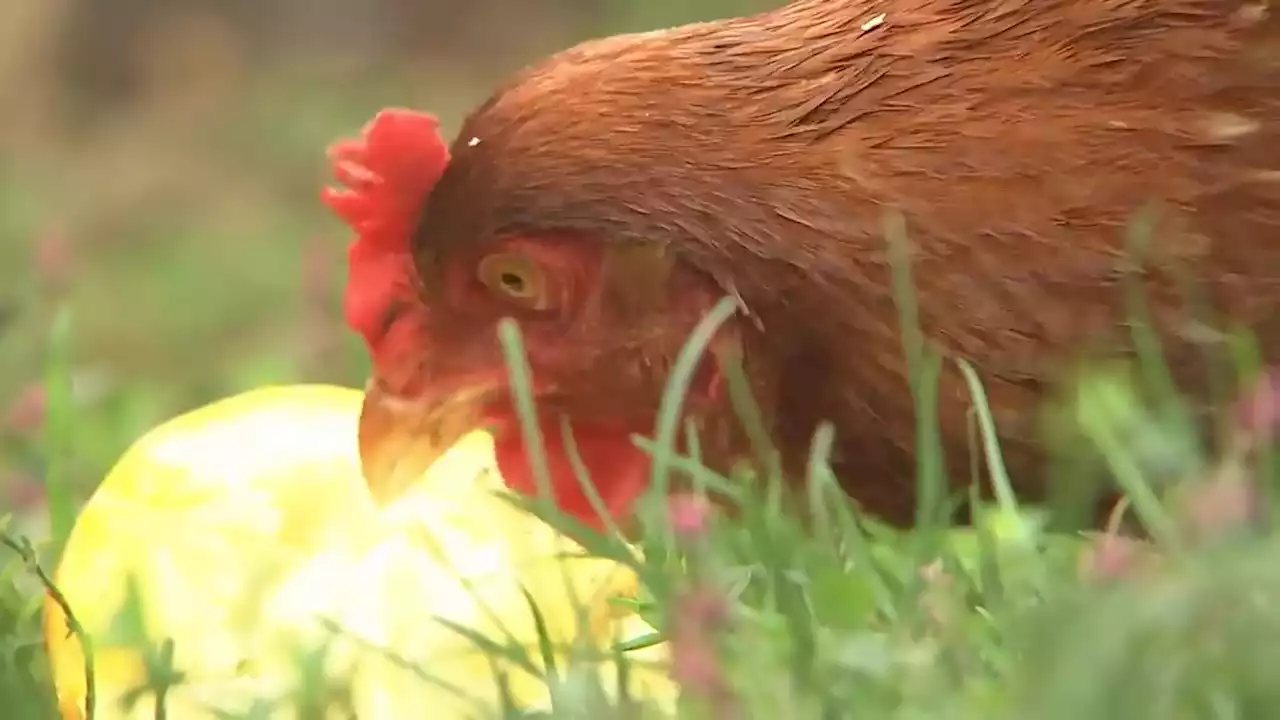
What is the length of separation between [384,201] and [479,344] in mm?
97

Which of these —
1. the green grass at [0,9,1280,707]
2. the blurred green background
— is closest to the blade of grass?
the green grass at [0,9,1280,707]

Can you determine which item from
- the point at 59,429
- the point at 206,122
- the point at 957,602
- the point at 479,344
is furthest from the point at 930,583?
the point at 206,122

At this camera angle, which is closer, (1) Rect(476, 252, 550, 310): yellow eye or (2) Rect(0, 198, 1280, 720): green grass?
(2) Rect(0, 198, 1280, 720): green grass

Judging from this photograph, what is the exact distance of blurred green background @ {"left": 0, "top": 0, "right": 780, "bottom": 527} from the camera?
1.98 metres

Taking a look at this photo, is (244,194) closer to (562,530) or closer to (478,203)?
(478,203)

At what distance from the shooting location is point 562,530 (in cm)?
59

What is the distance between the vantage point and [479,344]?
82cm

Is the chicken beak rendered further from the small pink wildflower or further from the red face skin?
the small pink wildflower

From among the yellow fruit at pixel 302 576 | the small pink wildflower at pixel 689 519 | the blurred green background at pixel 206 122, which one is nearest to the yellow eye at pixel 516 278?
the yellow fruit at pixel 302 576

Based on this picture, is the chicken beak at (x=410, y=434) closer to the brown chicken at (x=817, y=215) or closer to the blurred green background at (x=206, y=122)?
the brown chicken at (x=817, y=215)

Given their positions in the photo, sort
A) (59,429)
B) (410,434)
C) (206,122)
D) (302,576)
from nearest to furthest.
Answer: (302,576)
(410,434)
(59,429)
(206,122)

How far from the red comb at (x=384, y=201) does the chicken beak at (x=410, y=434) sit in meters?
0.05

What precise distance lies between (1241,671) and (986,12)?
397mm

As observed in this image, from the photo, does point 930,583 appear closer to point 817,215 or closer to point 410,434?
point 817,215
